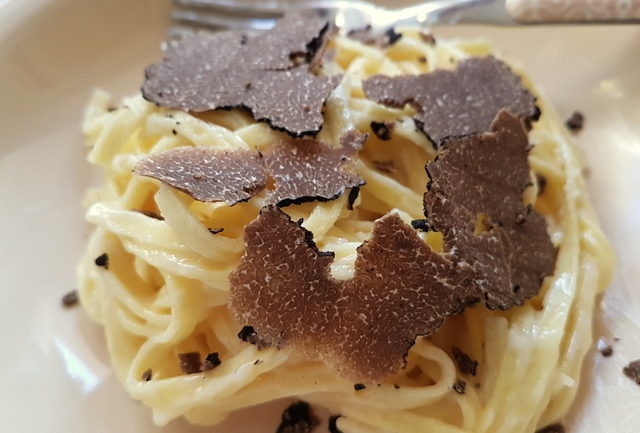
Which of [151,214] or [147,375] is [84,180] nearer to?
[151,214]

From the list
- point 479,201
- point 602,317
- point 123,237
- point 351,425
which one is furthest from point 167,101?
point 602,317

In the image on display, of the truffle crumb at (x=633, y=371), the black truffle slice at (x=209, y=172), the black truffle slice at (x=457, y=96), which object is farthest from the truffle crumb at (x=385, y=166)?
the truffle crumb at (x=633, y=371)

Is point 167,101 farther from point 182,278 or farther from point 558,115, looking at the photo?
point 558,115

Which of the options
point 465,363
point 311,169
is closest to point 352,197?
point 311,169

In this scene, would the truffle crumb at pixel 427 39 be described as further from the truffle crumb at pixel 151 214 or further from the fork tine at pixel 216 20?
the truffle crumb at pixel 151 214

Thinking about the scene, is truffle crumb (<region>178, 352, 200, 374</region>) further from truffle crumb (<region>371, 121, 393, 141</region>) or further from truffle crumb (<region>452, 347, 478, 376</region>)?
truffle crumb (<region>371, 121, 393, 141</region>)

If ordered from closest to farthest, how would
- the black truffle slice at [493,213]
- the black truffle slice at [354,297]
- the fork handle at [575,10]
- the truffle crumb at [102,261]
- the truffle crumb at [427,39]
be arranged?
the black truffle slice at [354,297] < the black truffle slice at [493,213] < the truffle crumb at [102,261] < the fork handle at [575,10] < the truffle crumb at [427,39]
